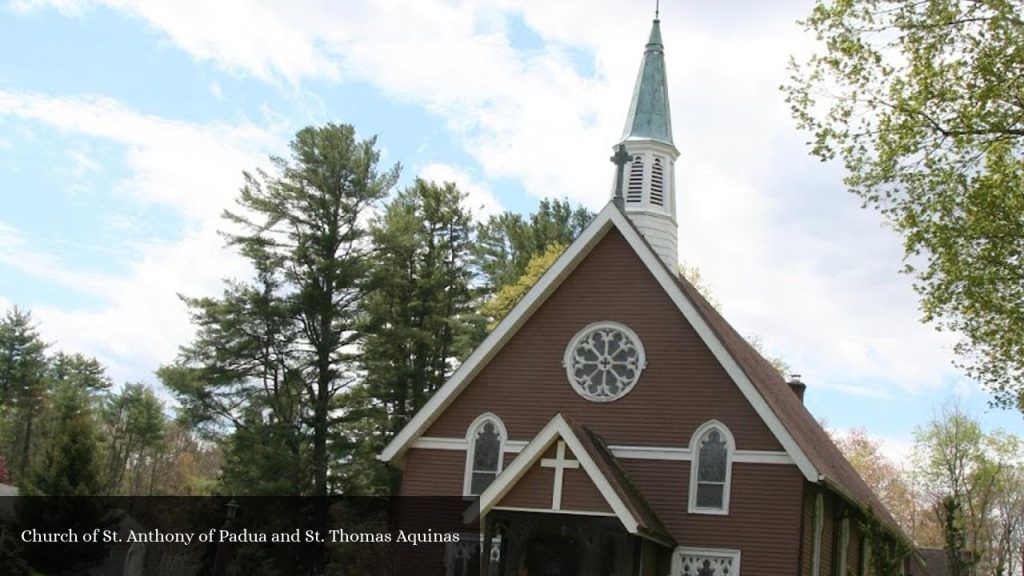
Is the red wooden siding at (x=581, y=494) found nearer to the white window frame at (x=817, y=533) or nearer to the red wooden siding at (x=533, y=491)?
the red wooden siding at (x=533, y=491)

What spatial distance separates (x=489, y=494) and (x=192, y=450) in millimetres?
73490

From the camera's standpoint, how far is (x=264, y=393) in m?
41.6

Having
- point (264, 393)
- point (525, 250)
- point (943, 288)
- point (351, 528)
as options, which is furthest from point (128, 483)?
point (943, 288)

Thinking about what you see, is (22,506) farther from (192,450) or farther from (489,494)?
(192,450)

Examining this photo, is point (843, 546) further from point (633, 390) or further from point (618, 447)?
point (633, 390)

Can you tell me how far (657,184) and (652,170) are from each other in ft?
1.21

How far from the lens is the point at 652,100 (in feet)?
98.8

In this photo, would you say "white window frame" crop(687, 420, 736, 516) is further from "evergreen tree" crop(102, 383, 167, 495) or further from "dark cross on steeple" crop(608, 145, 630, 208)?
"evergreen tree" crop(102, 383, 167, 495)

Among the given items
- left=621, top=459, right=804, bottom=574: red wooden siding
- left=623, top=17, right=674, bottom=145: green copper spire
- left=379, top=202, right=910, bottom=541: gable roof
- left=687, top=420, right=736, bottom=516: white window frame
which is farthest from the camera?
left=623, top=17, right=674, bottom=145: green copper spire

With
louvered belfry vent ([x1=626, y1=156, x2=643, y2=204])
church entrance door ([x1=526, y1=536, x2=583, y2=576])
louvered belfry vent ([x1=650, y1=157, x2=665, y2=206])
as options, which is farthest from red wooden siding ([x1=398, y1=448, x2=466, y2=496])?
louvered belfry vent ([x1=650, y1=157, x2=665, y2=206])

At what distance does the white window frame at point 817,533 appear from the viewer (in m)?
22.3

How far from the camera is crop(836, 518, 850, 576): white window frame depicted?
25003 mm

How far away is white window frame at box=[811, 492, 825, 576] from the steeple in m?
7.16

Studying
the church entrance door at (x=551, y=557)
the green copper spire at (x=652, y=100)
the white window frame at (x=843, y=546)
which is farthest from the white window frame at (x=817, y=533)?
the green copper spire at (x=652, y=100)
